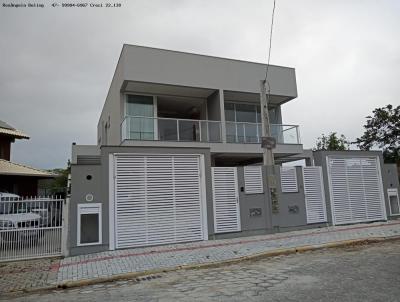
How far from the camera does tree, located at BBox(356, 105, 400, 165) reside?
94.6 ft

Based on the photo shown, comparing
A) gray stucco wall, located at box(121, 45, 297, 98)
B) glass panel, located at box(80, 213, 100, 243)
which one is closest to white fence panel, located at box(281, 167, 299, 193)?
gray stucco wall, located at box(121, 45, 297, 98)

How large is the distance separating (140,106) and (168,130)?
7.92 ft

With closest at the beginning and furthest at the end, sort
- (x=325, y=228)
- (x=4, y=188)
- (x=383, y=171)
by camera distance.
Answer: (x=325, y=228) → (x=383, y=171) → (x=4, y=188)

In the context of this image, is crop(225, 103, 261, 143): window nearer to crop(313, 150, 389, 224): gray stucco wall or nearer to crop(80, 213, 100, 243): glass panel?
crop(313, 150, 389, 224): gray stucco wall

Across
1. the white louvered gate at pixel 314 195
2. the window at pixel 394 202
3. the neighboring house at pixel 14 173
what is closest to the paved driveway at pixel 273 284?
the white louvered gate at pixel 314 195

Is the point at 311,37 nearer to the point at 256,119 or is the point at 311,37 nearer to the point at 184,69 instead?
the point at 184,69

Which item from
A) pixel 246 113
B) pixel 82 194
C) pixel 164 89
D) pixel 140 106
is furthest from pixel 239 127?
pixel 82 194

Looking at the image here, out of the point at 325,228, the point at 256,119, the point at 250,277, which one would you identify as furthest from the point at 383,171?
the point at 250,277

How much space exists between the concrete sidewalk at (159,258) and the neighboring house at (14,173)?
11.5 metres

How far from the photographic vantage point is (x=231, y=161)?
19312 millimetres

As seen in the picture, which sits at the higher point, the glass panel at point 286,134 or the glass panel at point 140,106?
the glass panel at point 140,106

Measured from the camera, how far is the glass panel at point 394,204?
47.6 feet

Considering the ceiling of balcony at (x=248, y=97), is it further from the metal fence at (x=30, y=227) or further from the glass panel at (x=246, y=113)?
the metal fence at (x=30, y=227)

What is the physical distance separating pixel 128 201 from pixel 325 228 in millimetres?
7296
